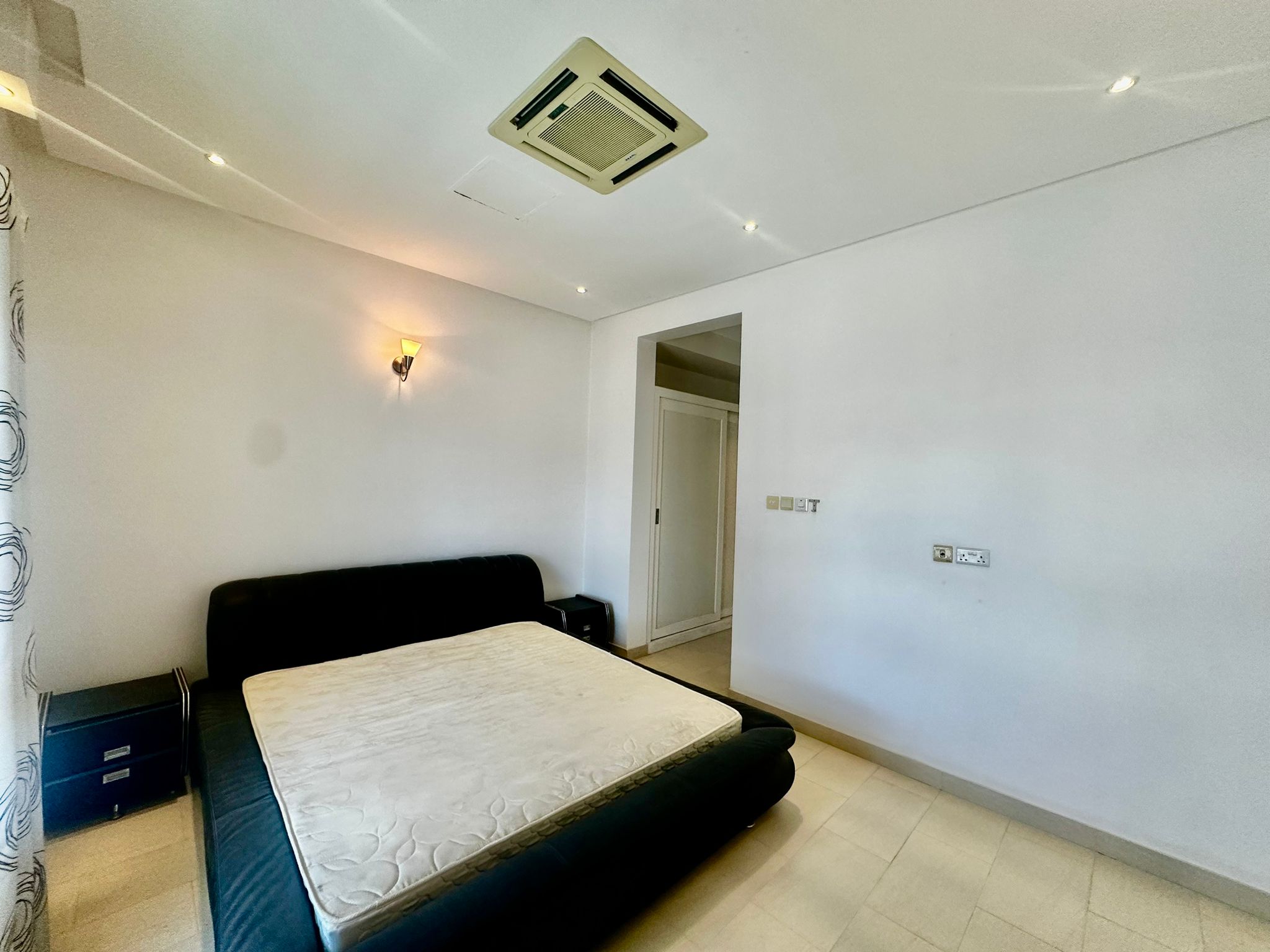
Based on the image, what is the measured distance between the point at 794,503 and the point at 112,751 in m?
3.51

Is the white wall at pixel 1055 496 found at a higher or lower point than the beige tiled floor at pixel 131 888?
higher

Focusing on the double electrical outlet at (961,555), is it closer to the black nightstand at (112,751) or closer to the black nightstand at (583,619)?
the black nightstand at (583,619)

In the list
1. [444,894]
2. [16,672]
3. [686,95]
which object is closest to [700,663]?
[444,894]

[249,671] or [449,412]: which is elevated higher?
[449,412]

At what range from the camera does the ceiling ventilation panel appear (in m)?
1.60

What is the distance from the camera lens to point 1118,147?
6.17ft

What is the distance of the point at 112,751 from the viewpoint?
191cm

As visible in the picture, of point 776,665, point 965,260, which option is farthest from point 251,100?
point 776,665

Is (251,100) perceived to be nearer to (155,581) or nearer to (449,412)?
(449,412)

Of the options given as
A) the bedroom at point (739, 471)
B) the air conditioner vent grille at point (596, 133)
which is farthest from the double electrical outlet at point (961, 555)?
the air conditioner vent grille at point (596, 133)

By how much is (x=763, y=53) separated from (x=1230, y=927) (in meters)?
3.43

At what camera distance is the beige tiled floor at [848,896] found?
1496mm

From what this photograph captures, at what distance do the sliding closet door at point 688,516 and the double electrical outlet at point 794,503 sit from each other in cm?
135

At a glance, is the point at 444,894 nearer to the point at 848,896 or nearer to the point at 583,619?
the point at 848,896
